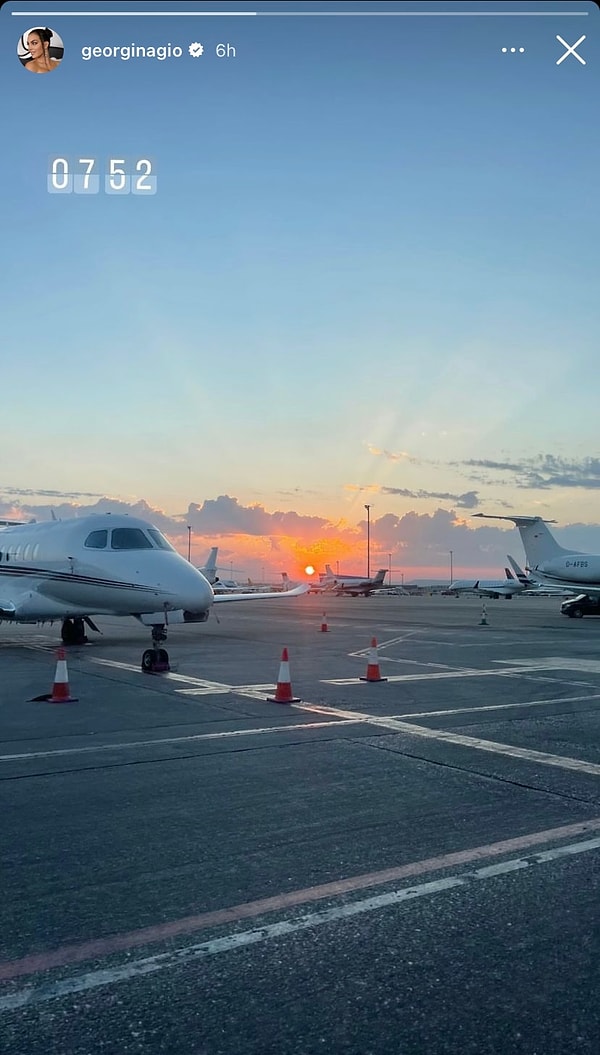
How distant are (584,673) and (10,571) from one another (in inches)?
551

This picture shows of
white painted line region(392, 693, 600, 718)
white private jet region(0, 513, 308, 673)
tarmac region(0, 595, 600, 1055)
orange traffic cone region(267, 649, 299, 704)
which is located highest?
white private jet region(0, 513, 308, 673)

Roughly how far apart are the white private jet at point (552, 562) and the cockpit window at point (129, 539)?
27693 millimetres

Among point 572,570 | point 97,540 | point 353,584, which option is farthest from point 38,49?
point 353,584

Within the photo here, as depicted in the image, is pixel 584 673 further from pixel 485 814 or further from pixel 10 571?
pixel 10 571

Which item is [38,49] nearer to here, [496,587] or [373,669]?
[373,669]

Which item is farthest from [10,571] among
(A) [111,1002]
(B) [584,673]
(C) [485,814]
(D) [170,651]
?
(A) [111,1002]

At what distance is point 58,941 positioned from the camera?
3.86 m

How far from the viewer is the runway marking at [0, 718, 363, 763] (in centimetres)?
785

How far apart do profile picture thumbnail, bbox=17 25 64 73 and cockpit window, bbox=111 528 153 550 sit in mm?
10694

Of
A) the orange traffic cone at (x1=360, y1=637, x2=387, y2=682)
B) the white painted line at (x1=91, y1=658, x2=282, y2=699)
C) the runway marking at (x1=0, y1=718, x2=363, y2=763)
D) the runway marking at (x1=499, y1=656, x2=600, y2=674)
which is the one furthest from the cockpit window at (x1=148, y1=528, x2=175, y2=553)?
the runway marking at (x1=0, y1=718, x2=363, y2=763)

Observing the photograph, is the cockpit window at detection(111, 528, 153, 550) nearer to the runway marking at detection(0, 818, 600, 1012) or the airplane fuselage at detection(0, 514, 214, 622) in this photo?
the airplane fuselage at detection(0, 514, 214, 622)

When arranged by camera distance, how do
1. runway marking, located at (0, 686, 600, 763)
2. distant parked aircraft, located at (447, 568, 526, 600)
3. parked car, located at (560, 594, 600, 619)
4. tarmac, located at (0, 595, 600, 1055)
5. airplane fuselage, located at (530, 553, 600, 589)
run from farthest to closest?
1. distant parked aircraft, located at (447, 568, 526, 600)
2. airplane fuselage, located at (530, 553, 600, 589)
3. parked car, located at (560, 594, 600, 619)
4. runway marking, located at (0, 686, 600, 763)
5. tarmac, located at (0, 595, 600, 1055)

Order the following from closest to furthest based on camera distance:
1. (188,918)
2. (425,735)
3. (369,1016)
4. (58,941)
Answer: (369,1016)
(58,941)
(188,918)
(425,735)

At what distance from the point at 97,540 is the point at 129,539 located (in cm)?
81
